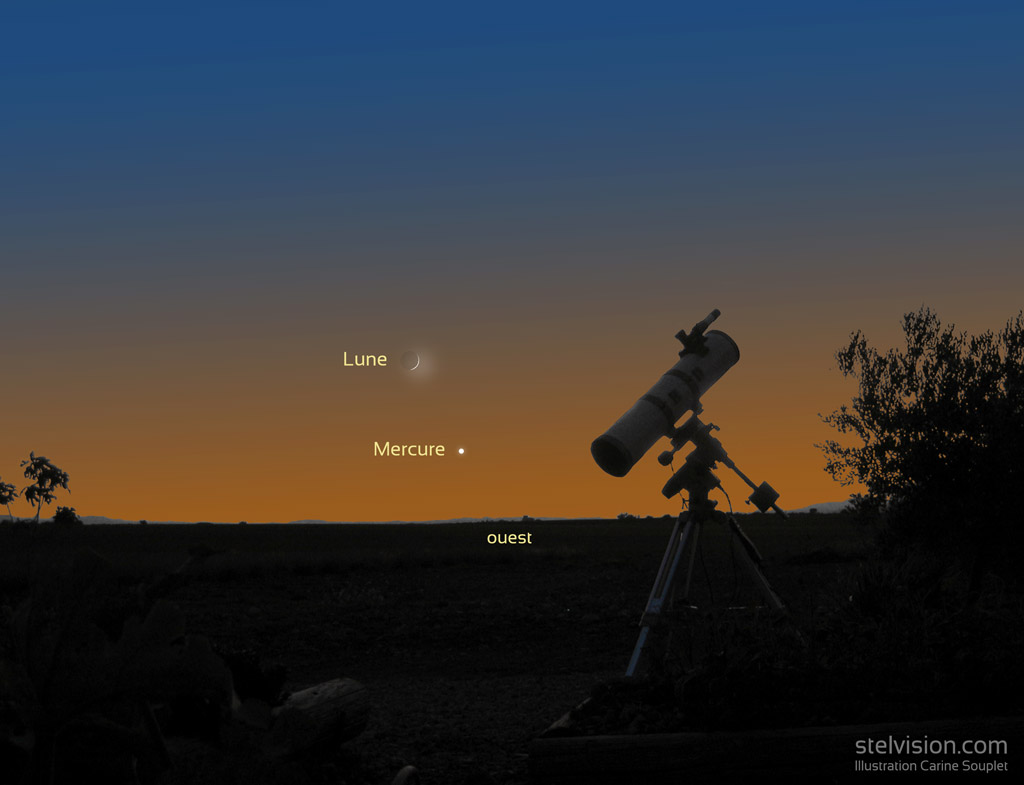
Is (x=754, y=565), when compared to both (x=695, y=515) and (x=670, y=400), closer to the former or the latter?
(x=695, y=515)

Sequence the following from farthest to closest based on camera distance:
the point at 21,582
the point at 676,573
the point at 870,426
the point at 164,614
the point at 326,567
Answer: the point at 326,567, the point at 21,582, the point at 870,426, the point at 676,573, the point at 164,614

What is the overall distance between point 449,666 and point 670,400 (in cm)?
632

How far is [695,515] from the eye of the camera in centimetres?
924

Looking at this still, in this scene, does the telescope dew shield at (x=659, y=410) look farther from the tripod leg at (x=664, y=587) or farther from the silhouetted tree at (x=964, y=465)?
the silhouetted tree at (x=964, y=465)

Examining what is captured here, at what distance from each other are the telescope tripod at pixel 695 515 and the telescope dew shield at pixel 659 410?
233mm

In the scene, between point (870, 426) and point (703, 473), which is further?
point (870, 426)

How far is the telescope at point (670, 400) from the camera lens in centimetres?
923

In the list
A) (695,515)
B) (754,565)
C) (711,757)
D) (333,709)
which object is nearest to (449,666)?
(695,515)

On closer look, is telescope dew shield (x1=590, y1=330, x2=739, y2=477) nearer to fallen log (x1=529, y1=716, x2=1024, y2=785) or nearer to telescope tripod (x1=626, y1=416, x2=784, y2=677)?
telescope tripod (x1=626, y1=416, x2=784, y2=677)

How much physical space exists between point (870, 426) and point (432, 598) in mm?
9342

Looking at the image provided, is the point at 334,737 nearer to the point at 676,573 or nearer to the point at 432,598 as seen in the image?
the point at 676,573

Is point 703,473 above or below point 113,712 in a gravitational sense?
above

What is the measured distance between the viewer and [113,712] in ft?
8.16

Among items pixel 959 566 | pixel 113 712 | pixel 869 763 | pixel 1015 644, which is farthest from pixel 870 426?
pixel 113 712
